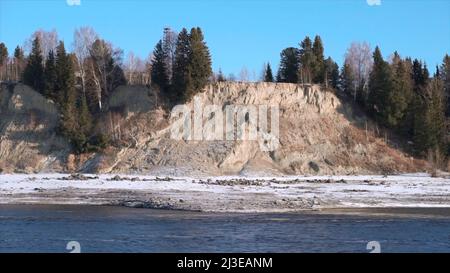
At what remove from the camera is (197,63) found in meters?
61.7

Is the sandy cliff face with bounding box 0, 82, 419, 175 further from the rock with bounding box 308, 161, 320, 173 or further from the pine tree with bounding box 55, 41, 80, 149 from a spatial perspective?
the pine tree with bounding box 55, 41, 80, 149

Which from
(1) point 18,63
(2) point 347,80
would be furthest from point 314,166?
(1) point 18,63

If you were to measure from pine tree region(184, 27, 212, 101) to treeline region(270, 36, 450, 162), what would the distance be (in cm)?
1407

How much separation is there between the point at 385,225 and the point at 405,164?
38.2m

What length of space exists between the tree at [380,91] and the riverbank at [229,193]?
61.9 ft

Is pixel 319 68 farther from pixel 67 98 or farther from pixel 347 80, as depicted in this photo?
pixel 67 98

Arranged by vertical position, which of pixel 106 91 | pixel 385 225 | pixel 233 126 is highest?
pixel 106 91

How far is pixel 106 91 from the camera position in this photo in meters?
67.0

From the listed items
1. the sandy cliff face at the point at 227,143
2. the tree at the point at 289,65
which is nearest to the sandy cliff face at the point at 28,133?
the sandy cliff face at the point at 227,143

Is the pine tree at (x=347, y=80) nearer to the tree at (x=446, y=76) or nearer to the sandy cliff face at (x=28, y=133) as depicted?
the tree at (x=446, y=76)
